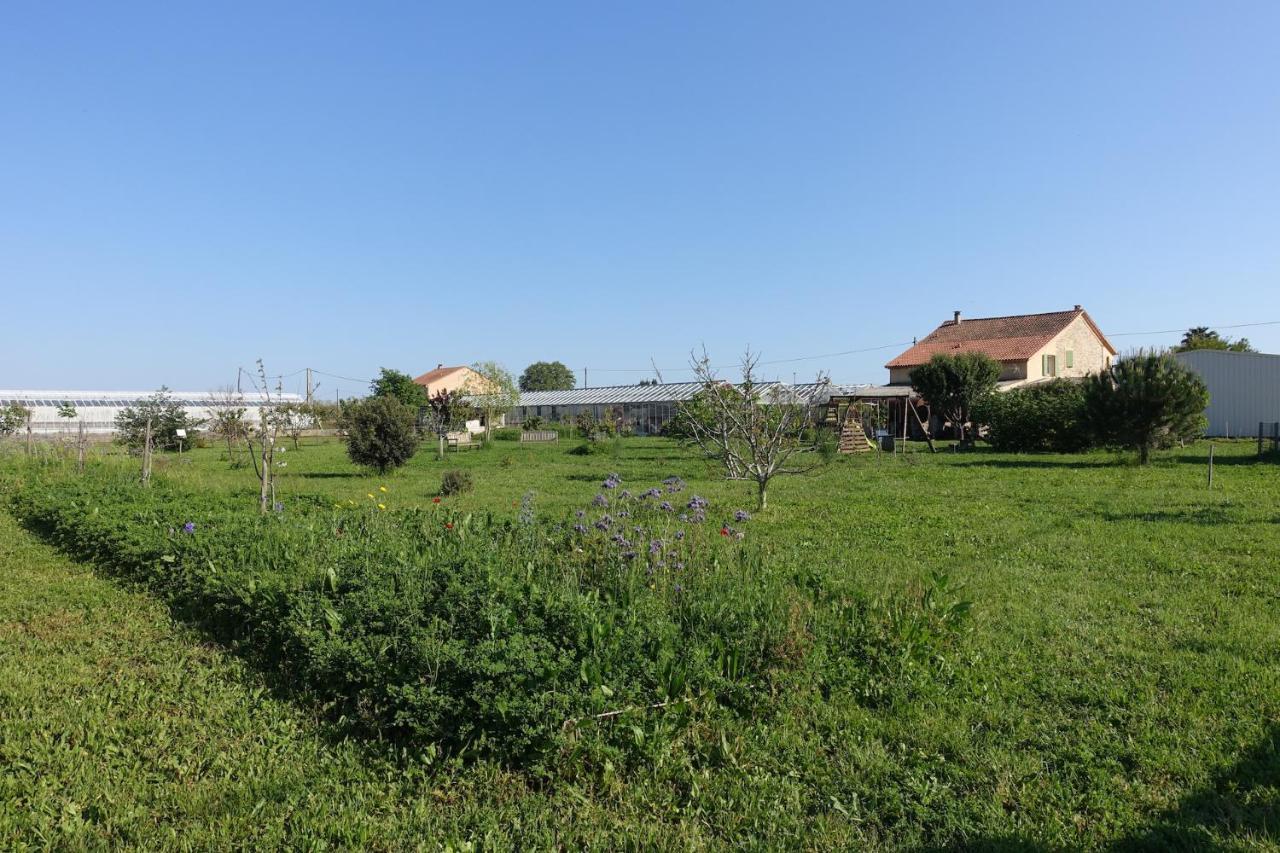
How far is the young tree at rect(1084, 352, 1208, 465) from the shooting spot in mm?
18641

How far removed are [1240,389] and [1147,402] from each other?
1453 cm

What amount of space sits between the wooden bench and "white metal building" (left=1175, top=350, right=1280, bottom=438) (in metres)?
25.7

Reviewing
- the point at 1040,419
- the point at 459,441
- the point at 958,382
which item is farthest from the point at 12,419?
the point at 1040,419

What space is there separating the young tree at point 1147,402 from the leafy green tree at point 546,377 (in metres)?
80.6

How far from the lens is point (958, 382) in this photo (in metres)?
30.4

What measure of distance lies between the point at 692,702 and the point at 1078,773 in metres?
1.69

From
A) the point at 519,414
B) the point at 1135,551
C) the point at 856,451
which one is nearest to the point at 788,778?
the point at 1135,551

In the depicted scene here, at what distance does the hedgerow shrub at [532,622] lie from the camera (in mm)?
3648

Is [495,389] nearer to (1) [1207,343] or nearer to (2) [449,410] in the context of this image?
(2) [449,410]

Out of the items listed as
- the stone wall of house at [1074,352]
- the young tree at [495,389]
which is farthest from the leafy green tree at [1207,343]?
the young tree at [495,389]

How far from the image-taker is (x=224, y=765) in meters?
3.55

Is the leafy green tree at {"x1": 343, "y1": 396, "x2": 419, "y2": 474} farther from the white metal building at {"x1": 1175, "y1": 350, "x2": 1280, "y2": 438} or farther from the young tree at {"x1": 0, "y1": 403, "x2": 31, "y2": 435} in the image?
the white metal building at {"x1": 1175, "y1": 350, "x2": 1280, "y2": 438}

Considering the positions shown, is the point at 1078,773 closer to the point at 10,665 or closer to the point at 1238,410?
the point at 10,665

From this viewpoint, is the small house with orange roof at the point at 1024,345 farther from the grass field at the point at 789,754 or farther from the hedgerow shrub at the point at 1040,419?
the grass field at the point at 789,754
